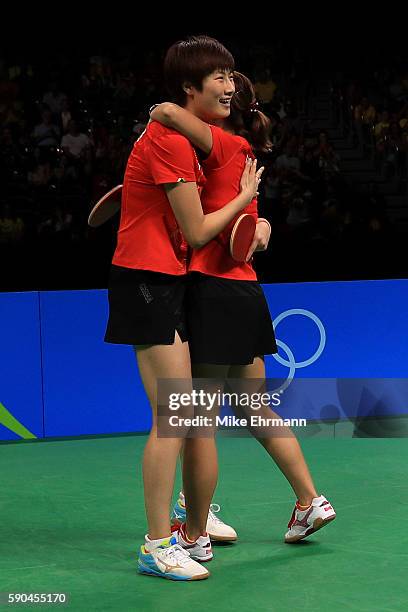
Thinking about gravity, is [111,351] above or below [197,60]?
below

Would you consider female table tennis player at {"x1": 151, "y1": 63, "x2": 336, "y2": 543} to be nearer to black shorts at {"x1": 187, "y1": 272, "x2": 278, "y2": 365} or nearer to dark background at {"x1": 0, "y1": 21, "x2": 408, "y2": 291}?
black shorts at {"x1": 187, "y1": 272, "x2": 278, "y2": 365}

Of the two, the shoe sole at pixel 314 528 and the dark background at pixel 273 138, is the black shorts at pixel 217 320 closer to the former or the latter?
the shoe sole at pixel 314 528

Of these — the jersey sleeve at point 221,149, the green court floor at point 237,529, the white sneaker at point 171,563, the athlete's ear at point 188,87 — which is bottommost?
the green court floor at point 237,529

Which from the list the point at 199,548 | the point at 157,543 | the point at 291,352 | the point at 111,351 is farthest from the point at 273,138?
the point at 157,543

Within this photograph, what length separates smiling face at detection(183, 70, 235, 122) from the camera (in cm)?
312

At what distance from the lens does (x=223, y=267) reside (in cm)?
326

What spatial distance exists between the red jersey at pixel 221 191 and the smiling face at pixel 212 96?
0.18 feet

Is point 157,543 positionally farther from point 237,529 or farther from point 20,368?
point 20,368

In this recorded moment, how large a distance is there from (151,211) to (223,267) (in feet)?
0.95

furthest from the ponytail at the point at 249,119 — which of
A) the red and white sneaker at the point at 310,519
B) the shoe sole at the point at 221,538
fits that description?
the shoe sole at the point at 221,538

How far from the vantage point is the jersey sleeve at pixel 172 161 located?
304cm

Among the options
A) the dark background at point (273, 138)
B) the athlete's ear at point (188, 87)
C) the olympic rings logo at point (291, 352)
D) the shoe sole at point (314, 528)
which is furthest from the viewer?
the dark background at point (273, 138)

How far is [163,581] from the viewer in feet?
10.4

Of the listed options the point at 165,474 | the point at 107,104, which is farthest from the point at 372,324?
the point at 107,104
